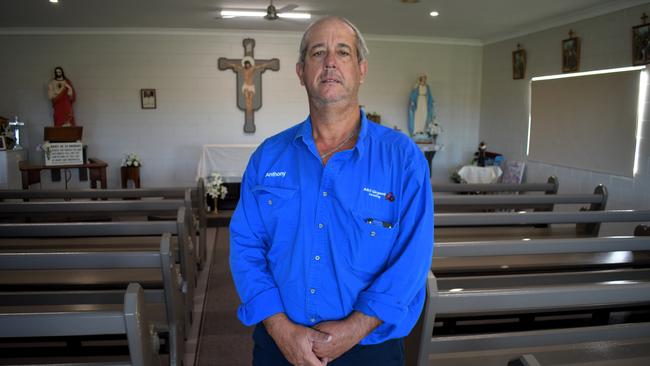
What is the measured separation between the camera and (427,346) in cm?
156

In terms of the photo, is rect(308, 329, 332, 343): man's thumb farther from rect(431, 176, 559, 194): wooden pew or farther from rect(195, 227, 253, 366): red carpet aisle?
rect(431, 176, 559, 194): wooden pew

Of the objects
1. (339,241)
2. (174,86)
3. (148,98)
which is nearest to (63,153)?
(148,98)

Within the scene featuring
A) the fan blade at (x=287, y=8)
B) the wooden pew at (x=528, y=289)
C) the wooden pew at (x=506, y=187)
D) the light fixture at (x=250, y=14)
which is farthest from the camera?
the light fixture at (x=250, y=14)

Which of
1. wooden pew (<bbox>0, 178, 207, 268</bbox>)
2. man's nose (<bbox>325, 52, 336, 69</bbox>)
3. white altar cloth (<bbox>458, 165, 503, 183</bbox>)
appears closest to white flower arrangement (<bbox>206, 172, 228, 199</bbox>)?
wooden pew (<bbox>0, 178, 207, 268</bbox>)

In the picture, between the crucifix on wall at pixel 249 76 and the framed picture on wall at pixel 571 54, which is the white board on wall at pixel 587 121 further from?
the crucifix on wall at pixel 249 76

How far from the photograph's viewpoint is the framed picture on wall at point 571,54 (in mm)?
5906

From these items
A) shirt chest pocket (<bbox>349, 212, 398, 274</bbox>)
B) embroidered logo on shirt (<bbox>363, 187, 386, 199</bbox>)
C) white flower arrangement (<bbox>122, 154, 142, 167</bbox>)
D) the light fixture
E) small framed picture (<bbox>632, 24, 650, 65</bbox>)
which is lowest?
white flower arrangement (<bbox>122, 154, 142, 167</bbox>)

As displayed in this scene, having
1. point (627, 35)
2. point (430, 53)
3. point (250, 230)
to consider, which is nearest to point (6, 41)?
point (430, 53)

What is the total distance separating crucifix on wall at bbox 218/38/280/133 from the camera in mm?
7770

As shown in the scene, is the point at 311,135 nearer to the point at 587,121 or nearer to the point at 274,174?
the point at 274,174

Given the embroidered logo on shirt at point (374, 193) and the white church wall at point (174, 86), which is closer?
the embroidered logo on shirt at point (374, 193)

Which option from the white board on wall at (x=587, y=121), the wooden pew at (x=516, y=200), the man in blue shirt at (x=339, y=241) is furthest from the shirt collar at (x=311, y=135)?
the white board on wall at (x=587, y=121)

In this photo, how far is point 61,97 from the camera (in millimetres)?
7277

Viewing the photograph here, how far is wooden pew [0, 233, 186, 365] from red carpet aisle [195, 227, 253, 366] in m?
0.32
